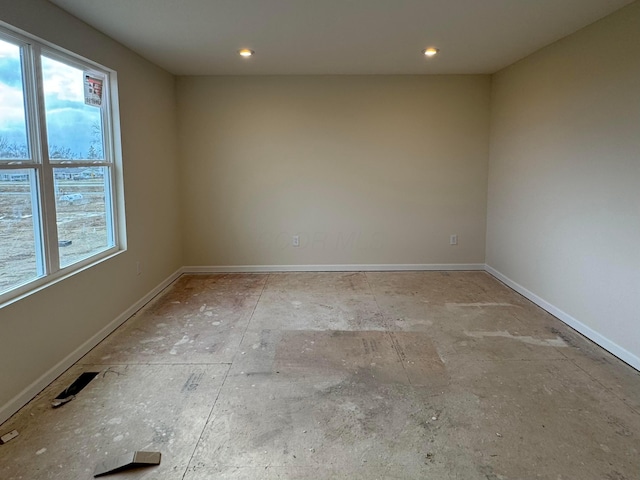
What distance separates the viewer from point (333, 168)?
5234 mm

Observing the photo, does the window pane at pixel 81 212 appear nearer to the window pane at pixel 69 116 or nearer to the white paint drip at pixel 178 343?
the window pane at pixel 69 116

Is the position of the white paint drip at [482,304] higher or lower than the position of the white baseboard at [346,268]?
lower

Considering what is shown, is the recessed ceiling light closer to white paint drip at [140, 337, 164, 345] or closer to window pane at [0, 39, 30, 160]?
window pane at [0, 39, 30, 160]

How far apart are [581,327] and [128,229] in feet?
13.0

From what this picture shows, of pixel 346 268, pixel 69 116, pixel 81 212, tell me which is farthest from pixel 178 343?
A: pixel 346 268

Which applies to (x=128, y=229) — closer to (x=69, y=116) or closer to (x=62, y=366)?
(x=69, y=116)

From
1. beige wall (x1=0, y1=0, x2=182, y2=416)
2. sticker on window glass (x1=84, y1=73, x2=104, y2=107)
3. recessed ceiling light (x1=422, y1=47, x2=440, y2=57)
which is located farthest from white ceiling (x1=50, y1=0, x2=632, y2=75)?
sticker on window glass (x1=84, y1=73, x2=104, y2=107)

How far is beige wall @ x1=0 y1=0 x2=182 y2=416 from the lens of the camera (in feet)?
7.94

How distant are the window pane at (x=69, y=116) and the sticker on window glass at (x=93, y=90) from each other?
0.01 m

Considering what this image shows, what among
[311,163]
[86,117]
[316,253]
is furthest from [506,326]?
[86,117]

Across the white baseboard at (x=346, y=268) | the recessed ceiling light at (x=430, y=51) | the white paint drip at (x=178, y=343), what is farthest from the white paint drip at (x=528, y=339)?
the recessed ceiling light at (x=430, y=51)

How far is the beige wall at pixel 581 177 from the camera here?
2.88m

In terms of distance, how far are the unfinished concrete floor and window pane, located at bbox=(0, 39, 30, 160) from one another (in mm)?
1465

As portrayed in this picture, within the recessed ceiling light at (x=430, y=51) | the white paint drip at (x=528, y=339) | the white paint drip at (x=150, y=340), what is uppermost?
the recessed ceiling light at (x=430, y=51)
